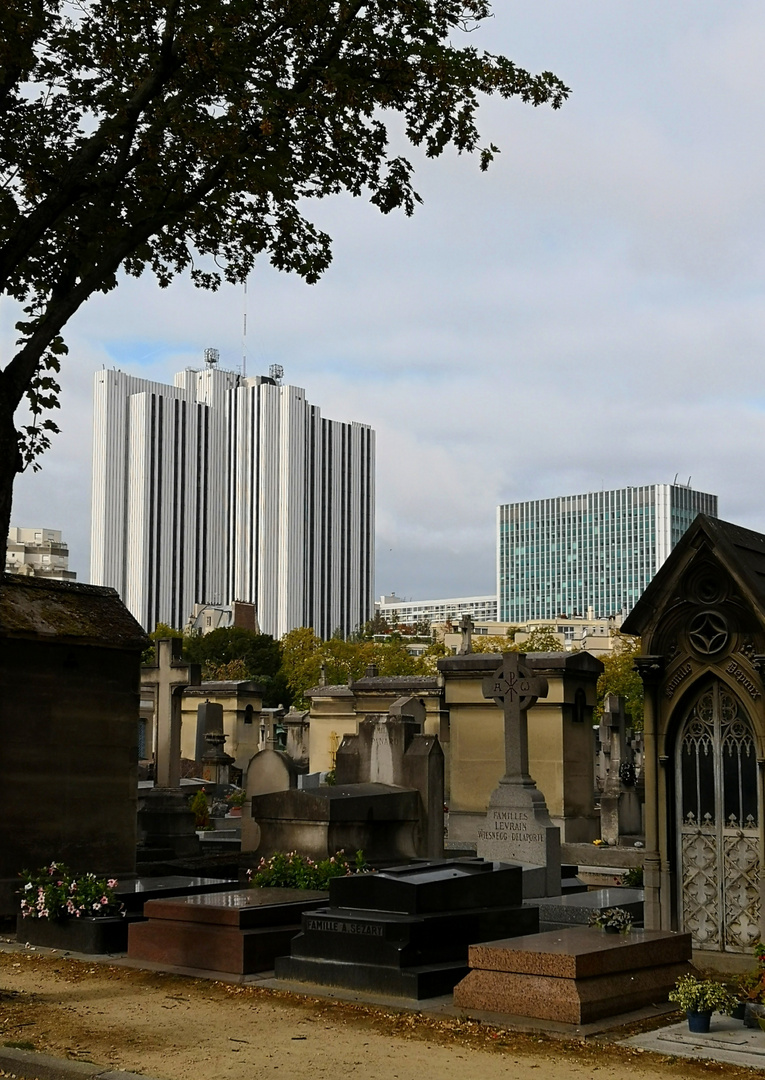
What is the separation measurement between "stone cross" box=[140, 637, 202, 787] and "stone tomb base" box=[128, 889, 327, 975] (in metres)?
8.40

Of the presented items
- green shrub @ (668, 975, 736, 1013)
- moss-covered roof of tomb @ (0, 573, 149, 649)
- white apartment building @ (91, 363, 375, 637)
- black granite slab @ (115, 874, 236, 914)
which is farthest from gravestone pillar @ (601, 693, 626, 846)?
white apartment building @ (91, 363, 375, 637)

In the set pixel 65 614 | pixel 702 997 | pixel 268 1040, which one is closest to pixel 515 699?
pixel 65 614

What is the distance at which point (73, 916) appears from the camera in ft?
37.8

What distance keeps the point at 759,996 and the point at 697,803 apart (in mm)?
1954

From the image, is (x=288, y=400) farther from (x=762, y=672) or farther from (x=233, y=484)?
(x=762, y=672)

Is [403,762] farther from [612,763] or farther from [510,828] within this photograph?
[612,763]

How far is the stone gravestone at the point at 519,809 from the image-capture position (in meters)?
14.8

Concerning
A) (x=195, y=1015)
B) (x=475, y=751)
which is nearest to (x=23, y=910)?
(x=195, y=1015)

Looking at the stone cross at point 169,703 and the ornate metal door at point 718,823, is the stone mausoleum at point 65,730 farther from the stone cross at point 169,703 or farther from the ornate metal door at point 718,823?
the ornate metal door at point 718,823

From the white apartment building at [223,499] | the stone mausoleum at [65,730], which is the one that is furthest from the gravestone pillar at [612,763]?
the white apartment building at [223,499]

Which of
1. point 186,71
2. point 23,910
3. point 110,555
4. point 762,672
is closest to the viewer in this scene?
point 762,672

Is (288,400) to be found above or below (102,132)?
above

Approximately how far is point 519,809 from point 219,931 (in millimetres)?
5749

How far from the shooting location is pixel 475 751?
21.3 metres
